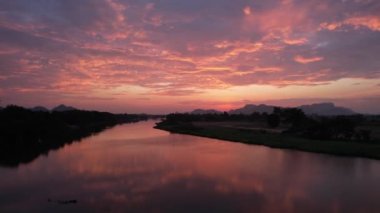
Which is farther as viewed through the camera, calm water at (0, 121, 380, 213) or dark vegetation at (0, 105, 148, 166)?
dark vegetation at (0, 105, 148, 166)

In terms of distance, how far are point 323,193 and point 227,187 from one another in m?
4.65

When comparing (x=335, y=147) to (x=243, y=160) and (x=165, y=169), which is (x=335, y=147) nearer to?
(x=243, y=160)

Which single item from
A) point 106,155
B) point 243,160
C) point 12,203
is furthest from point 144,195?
point 106,155

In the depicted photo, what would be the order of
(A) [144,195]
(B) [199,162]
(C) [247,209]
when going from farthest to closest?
(B) [199,162] → (A) [144,195] → (C) [247,209]

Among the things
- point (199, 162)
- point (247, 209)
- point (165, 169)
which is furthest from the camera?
point (199, 162)

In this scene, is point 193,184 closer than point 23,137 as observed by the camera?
Yes

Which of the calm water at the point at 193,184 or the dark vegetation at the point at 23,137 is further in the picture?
the dark vegetation at the point at 23,137

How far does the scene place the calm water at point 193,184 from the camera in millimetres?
14219

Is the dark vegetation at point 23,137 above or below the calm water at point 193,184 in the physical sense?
above

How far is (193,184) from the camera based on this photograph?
59.7ft

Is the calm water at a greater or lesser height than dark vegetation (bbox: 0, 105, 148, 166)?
lesser

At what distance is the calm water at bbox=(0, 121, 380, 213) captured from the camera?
14219 mm

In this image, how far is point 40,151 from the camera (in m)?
33.1

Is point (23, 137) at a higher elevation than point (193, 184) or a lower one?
higher
